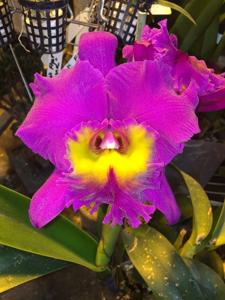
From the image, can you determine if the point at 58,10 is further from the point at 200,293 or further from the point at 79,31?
the point at 200,293

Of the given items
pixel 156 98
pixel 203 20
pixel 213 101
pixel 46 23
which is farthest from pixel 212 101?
pixel 203 20

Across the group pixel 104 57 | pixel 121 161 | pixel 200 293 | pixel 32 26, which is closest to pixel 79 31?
Result: pixel 32 26

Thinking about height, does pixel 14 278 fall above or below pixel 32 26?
below

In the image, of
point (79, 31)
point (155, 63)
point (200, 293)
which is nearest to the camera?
point (155, 63)

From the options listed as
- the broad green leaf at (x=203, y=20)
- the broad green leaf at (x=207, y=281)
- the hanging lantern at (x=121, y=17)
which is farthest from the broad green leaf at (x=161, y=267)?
the broad green leaf at (x=203, y=20)

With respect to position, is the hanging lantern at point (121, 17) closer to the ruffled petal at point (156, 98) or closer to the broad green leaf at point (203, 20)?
the ruffled petal at point (156, 98)

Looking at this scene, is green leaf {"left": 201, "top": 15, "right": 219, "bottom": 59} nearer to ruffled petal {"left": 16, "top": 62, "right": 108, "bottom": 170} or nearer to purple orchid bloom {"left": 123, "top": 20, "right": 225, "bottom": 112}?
purple orchid bloom {"left": 123, "top": 20, "right": 225, "bottom": 112}

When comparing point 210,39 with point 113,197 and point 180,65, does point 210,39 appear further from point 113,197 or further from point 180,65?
point 113,197

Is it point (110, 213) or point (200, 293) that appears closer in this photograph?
point (110, 213)
